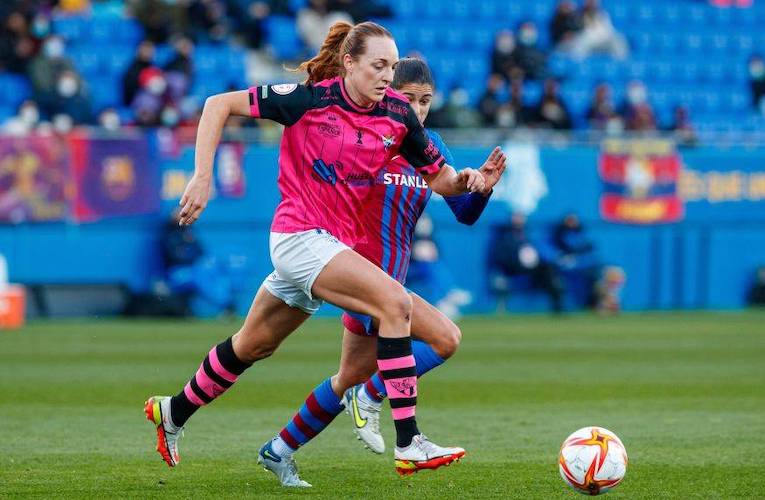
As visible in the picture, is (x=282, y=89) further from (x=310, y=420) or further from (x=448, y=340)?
(x=310, y=420)

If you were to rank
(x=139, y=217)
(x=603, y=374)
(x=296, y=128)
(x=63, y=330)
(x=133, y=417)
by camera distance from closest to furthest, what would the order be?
(x=296, y=128), (x=133, y=417), (x=603, y=374), (x=63, y=330), (x=139, y=217)

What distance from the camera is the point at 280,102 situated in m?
6.39

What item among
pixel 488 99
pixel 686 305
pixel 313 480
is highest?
pixel 488 99

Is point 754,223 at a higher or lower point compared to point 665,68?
lower

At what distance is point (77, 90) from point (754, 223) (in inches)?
425

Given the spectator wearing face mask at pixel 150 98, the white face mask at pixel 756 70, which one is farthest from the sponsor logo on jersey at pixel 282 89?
the white face mask at pixel 756 70

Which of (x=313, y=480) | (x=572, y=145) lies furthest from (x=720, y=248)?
(x=313, y=480)

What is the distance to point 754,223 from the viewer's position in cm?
2191

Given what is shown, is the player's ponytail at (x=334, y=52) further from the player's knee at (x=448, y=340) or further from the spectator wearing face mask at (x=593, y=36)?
the spectator wearing face mask at (x=593, y=36)

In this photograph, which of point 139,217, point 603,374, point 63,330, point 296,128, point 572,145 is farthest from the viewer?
point 572,145

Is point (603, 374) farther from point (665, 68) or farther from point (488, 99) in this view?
point (665, 68)

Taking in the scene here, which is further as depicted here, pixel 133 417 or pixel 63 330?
pixel 63 330

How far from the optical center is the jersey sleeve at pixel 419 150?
6.69 m

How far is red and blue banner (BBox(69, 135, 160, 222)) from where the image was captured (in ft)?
58.9
